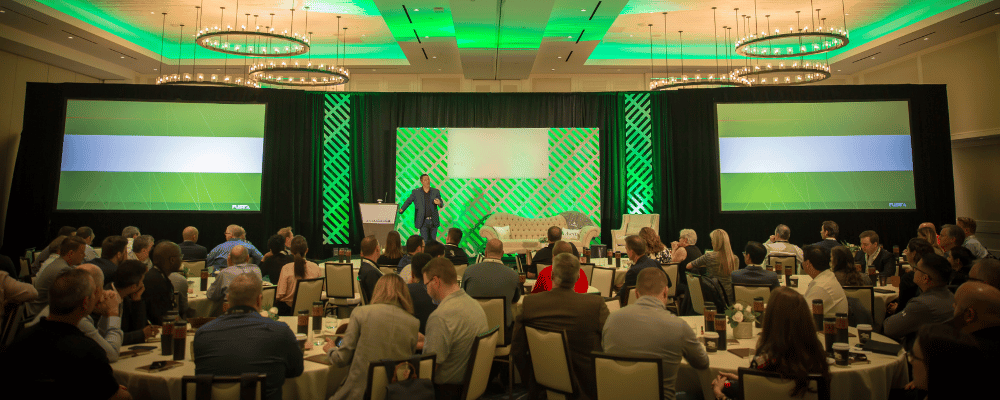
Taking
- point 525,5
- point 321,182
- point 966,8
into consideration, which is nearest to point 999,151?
Answer: point 966,8

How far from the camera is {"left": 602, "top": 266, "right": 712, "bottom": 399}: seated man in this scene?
2479 millimetres

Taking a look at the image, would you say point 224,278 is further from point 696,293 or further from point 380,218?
point 380,218

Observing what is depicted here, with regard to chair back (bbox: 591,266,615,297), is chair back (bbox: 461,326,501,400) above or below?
below

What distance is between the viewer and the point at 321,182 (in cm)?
1065

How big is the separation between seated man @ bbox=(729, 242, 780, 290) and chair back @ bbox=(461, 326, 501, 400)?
6.87 ft

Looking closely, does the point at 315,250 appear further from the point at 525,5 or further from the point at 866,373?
the point at 866,373

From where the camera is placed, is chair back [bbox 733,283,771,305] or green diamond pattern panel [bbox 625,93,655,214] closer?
chair back [bbox 733,283,771,305]

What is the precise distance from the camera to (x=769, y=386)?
7.06 feet

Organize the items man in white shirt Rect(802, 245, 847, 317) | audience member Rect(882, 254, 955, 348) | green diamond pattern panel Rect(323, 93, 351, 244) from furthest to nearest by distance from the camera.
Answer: green diamond pattern panel Rect(323, 93, 351, 244), man in white shirt Rect(802, 245, 847, 317), audience member Rect(882, 254, 955, 348)

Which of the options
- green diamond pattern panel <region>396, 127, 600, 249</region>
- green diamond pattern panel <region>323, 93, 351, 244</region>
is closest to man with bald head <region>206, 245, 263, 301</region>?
green diamond pattern panel <region>323, 93, 351, 244</region>

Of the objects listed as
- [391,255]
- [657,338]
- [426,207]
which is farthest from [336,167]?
[657,338]

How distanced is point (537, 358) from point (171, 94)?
29.5 feet

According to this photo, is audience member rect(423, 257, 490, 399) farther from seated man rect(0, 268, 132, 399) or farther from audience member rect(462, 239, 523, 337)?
seated man rect(0, 268, 132, 399)

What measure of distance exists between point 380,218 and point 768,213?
6272 millimetres
